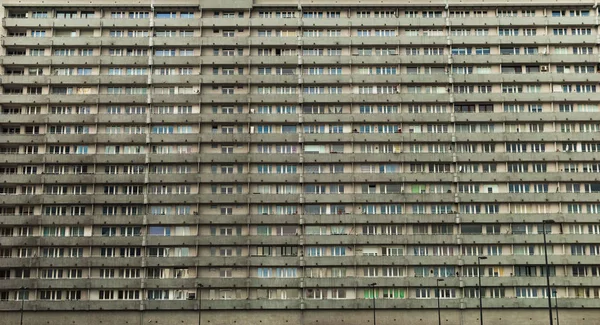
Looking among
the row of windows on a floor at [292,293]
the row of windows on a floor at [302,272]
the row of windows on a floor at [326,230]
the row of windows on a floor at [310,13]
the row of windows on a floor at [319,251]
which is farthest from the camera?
the row of windows on a floor at [310,13]

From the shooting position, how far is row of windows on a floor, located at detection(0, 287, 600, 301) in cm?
9306

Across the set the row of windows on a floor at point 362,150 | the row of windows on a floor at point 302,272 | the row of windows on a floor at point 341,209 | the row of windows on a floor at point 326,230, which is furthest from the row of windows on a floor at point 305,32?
the row of windows on a floor at point 302,272

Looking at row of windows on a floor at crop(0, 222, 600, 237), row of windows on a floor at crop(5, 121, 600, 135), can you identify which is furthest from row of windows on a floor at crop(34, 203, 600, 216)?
row of windows on a floor at crop(5, 121, 600, 135)

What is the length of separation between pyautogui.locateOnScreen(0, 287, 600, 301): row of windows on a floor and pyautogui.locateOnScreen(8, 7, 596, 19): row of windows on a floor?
118ft

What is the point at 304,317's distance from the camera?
303ft

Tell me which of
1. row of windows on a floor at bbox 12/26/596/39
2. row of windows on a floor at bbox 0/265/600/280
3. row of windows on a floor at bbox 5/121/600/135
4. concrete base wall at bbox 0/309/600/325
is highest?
row of windows on a floor at bbox 12/26/596/39

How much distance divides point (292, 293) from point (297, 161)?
16.4 m

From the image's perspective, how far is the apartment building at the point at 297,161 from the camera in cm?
9312

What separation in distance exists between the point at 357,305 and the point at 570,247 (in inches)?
1073

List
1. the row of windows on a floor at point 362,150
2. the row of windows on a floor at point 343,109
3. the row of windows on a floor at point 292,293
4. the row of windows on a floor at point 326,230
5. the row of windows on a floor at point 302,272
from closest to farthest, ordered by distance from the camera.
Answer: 1. the row of windows on a floor at point 292,293
2. the row of windows on a floor at point 302,272
3. the row of windows on a floor at point 326,230
4. the row of windows on a floor at point 362,150
5. the row of windows on a floor at point 343,109

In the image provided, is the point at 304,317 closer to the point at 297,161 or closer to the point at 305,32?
the point at 297,161

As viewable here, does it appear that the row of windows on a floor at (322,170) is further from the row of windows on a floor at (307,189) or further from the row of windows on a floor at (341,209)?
the row of windows on a floor at (341,209)

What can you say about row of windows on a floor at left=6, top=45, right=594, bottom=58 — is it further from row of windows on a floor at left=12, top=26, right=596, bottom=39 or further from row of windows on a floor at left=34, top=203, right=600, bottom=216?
row of windows on a floor at left=34, top=203, right=600, bottom=216

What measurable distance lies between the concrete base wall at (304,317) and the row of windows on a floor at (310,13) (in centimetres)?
3859
